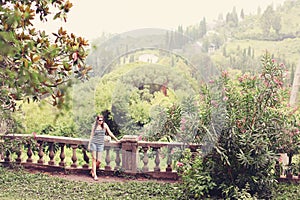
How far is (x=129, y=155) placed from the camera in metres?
3.95

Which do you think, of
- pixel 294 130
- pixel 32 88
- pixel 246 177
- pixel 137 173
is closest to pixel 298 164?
pixel 294 130

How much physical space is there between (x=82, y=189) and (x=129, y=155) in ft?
1.97

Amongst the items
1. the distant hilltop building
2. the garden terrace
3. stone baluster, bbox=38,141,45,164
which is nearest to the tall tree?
the distant hilltop building

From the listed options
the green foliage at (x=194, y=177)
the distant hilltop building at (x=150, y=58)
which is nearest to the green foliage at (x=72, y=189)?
the green foliage at (x=194, y=177)

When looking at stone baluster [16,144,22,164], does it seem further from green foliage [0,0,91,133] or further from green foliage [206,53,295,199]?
green foliage [0,0,91,133]

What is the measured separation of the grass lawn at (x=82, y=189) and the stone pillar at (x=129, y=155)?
0.22m

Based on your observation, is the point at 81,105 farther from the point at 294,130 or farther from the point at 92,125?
the point at 294,130

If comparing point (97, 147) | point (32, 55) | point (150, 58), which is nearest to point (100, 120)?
point (97, 147)

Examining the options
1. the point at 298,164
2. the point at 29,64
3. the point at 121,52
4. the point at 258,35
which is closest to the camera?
the point at 29,64

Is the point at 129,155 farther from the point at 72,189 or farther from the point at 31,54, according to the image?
the point at 31,54

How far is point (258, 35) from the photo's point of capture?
264 inches

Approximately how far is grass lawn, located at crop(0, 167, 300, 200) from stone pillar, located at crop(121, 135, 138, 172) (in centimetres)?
22

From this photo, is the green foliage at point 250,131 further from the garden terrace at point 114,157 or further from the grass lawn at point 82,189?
the garden terrace at point 114,157

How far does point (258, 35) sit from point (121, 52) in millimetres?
4367
